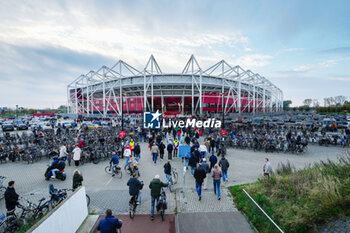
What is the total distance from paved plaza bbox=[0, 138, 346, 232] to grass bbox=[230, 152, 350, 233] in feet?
3.27

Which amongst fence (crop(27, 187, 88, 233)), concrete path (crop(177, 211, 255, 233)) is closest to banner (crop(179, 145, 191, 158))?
concrete path (crop(177, 211, 255, 233))

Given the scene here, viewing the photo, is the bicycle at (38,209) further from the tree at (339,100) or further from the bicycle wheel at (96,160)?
the tree at (339,100)

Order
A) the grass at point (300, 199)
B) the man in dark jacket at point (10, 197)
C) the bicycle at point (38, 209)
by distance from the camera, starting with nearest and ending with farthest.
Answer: the grass at point (300, 199) → the man in dark jacket at point (10, 197) → the bicycle at point (38, 209)

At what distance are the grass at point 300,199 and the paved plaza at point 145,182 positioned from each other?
3.27 feet

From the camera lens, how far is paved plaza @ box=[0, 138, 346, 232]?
5984mm

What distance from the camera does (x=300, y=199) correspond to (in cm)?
518

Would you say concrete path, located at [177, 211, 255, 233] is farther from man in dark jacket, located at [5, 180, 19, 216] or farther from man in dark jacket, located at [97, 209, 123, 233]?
man in dark jacket, located at [5, 180, 19, 216]

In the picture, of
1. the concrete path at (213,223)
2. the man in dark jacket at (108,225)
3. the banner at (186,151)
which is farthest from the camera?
the banner at (186,151)

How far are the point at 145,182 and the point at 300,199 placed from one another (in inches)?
250

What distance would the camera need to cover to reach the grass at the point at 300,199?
13.7 feet

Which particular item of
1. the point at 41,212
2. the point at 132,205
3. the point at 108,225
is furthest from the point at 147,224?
the point at 41,212

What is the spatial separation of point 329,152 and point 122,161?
1701 cm

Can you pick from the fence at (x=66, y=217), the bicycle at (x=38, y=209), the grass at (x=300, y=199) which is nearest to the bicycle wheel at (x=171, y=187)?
the grass at (x=300, y=199)

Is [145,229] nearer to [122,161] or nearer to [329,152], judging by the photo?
[122,161]
